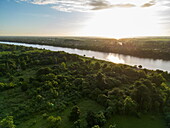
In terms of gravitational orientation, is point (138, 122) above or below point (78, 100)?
below

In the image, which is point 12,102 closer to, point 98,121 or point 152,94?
point 98,121

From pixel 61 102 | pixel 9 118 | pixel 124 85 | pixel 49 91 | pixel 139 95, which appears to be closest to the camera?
pixel 9 118

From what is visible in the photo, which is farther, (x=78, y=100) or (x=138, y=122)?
(x=78, y=100)

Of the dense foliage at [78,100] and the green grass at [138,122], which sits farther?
the dense foliage at [78,100]

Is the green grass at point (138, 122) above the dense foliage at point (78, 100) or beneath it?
beneath

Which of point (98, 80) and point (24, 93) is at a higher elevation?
point (98, 80)

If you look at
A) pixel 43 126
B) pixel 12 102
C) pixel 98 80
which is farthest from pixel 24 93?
pixel 98 80

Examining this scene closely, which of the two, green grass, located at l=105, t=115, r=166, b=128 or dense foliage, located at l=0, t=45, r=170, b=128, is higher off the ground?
dense foliage, located at l=0, t=45, r=170, b=128

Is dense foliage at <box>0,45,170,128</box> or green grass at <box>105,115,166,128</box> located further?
dense foliage at <box>0,45,170,128</box>
